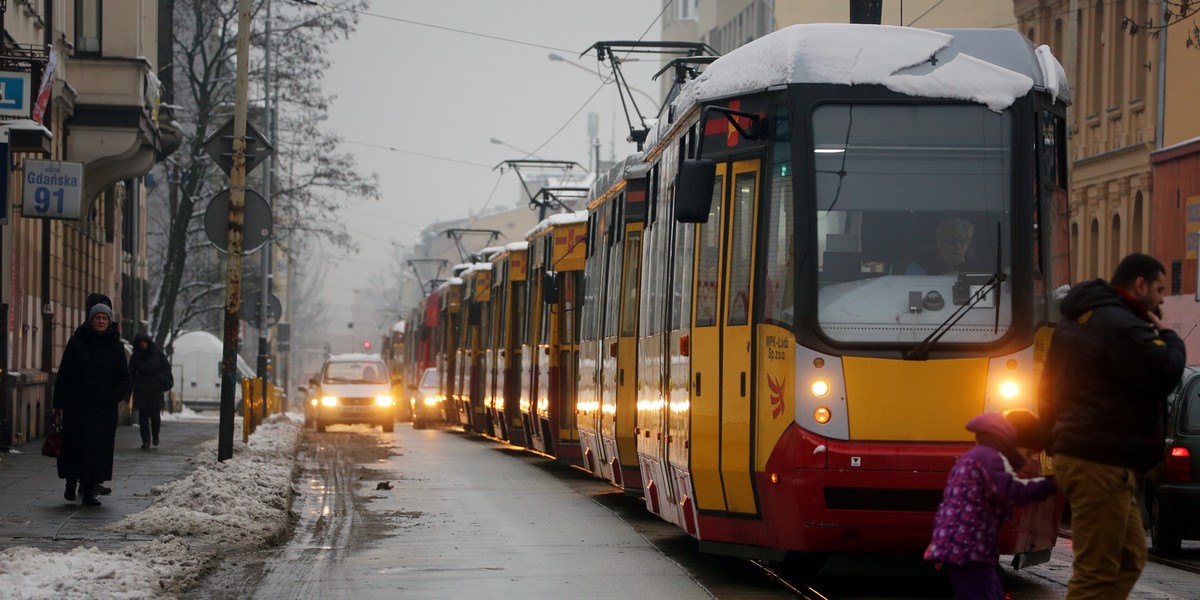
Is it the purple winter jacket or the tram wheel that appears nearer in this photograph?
the purple winter jacket

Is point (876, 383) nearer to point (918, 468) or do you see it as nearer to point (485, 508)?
point (918, 468)

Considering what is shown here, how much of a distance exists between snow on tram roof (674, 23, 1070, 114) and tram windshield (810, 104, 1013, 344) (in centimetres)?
14

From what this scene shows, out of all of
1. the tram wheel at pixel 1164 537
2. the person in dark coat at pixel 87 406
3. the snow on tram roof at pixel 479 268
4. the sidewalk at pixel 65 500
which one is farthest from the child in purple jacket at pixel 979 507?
the snow on tram roof at pixel 479 268

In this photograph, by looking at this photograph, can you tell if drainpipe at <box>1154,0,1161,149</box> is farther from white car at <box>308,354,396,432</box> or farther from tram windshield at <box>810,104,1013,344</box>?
tram windshield at <box>810,104,1013,344</box>

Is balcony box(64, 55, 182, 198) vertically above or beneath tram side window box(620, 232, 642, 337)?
above

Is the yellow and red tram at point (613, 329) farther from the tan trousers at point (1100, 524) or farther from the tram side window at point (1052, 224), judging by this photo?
the tan trousers at point (1100, 524)

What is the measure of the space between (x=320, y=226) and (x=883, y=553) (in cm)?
3796

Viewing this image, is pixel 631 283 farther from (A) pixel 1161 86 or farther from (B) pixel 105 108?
(A) pixel 1161 86

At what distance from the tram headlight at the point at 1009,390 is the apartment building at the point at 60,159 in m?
14.0

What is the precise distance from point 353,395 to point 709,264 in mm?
29235

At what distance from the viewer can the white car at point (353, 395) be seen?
40344 mm

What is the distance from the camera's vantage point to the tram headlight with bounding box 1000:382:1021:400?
35.5 ft

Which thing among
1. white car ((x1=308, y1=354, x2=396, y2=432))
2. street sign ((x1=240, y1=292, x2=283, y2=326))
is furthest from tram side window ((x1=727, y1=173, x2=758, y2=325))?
white car ((x1=308, y1=354, x2=396, y2=432))

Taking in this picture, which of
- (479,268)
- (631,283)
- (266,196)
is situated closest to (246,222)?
(631,283)
